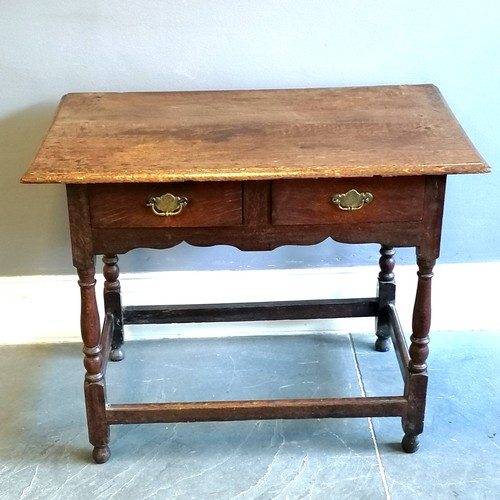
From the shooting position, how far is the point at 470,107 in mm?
2158

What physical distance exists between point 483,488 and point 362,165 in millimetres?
816

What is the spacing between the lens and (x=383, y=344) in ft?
7.60

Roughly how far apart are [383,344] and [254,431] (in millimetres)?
491

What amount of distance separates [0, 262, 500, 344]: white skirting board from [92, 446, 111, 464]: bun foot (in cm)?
50

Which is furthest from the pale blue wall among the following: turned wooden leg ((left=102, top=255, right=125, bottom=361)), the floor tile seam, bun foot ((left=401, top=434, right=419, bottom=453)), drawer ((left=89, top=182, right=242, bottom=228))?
bun foot ((left=401, top=434, right=419, bottom=453))

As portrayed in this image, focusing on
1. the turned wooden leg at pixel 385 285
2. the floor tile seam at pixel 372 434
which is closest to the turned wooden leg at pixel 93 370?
the floor tile seam at pixel 372 434

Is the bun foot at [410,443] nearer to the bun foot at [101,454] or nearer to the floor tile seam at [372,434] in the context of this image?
the floor tile seam at [372,434]

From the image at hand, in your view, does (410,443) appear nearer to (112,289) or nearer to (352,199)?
(352,199)

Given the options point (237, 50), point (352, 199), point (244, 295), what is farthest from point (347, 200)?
point (244, 295)

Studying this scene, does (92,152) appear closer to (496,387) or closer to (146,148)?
(146,148)

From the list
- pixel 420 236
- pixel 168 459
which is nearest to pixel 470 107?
pixel 420 236

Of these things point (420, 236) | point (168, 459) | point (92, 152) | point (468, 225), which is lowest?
point (168, 459)

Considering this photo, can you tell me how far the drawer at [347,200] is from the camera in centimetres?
167

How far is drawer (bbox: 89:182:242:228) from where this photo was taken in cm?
166
